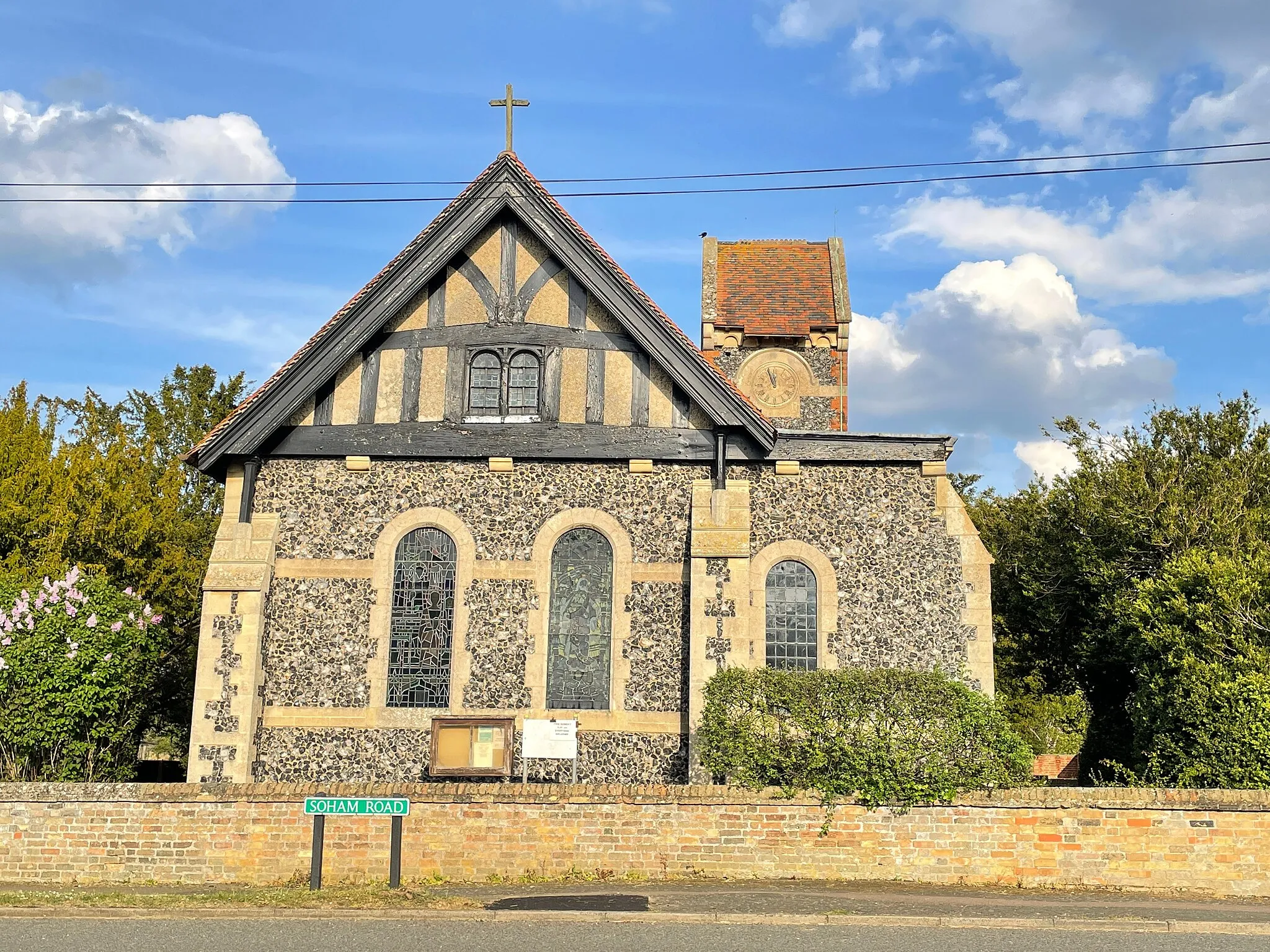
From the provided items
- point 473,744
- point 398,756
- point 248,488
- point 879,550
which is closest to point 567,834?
point 473,744

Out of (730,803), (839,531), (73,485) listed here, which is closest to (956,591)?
(839,531)

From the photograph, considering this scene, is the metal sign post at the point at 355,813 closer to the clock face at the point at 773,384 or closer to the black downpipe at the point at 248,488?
the black downpipe at the point at 248,488

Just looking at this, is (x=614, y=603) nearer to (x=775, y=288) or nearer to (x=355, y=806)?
(x=355, y=806)

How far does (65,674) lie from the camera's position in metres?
14.7

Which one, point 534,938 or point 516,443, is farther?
point 516,443

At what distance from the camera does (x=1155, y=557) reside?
18734 millimetres

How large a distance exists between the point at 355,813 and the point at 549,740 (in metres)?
3.57

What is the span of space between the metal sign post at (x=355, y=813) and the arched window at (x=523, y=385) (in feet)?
21.0

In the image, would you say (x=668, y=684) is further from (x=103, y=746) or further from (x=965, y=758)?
(x=103, y=746)

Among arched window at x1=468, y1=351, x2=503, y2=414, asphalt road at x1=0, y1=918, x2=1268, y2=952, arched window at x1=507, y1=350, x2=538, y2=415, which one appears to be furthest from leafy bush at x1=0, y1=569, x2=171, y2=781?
arched window at x1=507, y1=350, x2=538, y2=415

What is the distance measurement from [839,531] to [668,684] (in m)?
3.45

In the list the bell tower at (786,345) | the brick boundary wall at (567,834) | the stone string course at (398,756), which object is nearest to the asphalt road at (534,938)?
the brick boundary wall at (567,834)

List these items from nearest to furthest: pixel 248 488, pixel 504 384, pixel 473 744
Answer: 1. pixel 473 744
2. pixel 248 488
3. pixel 504 384

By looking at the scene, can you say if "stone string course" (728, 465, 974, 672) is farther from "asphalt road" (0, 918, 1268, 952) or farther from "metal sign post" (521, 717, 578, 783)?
"asphalt road" (0, 918, 1268, 952)
